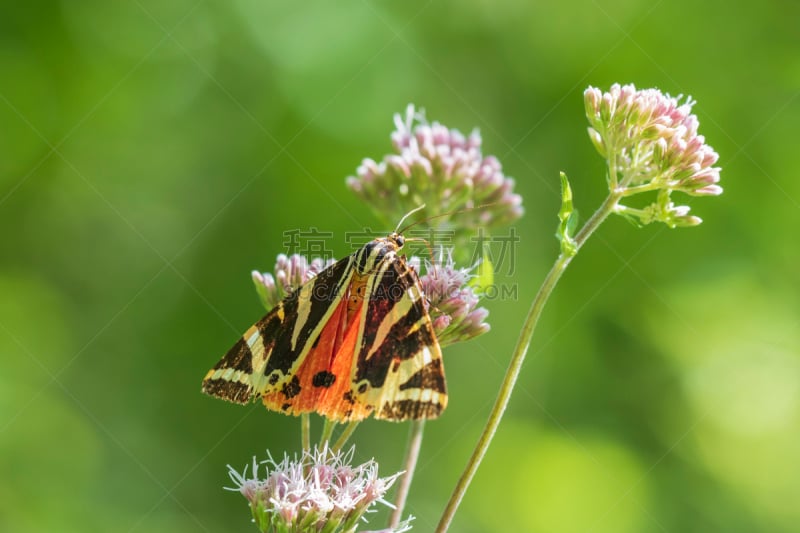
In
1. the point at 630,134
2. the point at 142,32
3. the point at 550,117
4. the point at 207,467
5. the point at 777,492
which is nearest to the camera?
the point at 630,134

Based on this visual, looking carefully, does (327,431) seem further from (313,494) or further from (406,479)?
(406,479)

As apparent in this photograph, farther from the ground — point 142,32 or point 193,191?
point 142,32

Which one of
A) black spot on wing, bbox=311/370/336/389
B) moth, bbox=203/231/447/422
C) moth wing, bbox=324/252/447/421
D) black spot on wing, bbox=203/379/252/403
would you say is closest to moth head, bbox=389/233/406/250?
moth, bbox=203/231/447/422

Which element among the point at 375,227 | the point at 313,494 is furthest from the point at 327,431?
the point at 375,227

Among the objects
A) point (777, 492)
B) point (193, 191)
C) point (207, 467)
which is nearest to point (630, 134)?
point (777, 492)

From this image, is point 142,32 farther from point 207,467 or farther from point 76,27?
point 207,467

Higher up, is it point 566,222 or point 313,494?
point 566,222

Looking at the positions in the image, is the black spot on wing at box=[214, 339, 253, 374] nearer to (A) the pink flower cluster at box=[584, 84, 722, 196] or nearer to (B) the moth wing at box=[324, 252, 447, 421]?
(B) the moth wing at box=[324, 252, 447, 421]
